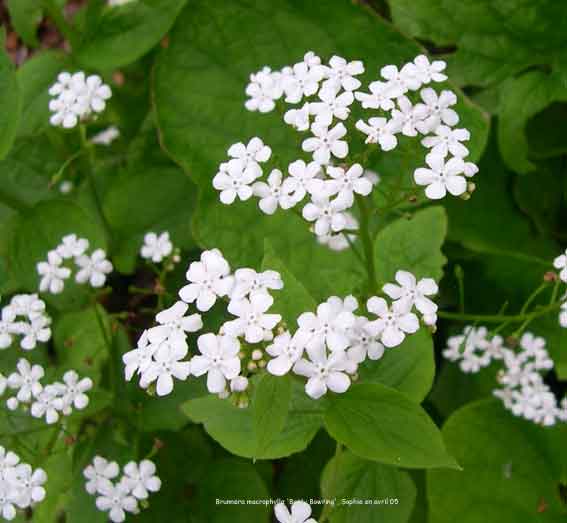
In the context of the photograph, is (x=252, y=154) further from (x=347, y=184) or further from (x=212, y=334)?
(x=212, y=334)

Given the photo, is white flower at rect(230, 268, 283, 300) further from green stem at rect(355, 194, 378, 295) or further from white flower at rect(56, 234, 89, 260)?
→ white flower at rect(56, 234, 89, 260)

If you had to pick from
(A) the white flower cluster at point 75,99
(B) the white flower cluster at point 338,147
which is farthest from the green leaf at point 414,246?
(A) the white flower cluster at point 75,99

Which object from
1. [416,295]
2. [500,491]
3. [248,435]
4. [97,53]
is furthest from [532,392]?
[97,53]

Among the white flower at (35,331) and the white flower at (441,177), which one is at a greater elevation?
the white flower at (441,177)

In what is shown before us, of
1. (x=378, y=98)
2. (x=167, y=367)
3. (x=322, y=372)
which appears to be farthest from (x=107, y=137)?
(x=322, y=372)

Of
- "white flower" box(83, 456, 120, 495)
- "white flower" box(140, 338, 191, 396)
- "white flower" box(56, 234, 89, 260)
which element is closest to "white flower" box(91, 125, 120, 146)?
"white flower" box(56, 234, 89, 260)

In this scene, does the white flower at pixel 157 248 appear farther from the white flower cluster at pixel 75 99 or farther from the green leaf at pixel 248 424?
the green leaf at pixel 248 424

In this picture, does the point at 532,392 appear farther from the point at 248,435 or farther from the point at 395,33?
the point at 395,33
